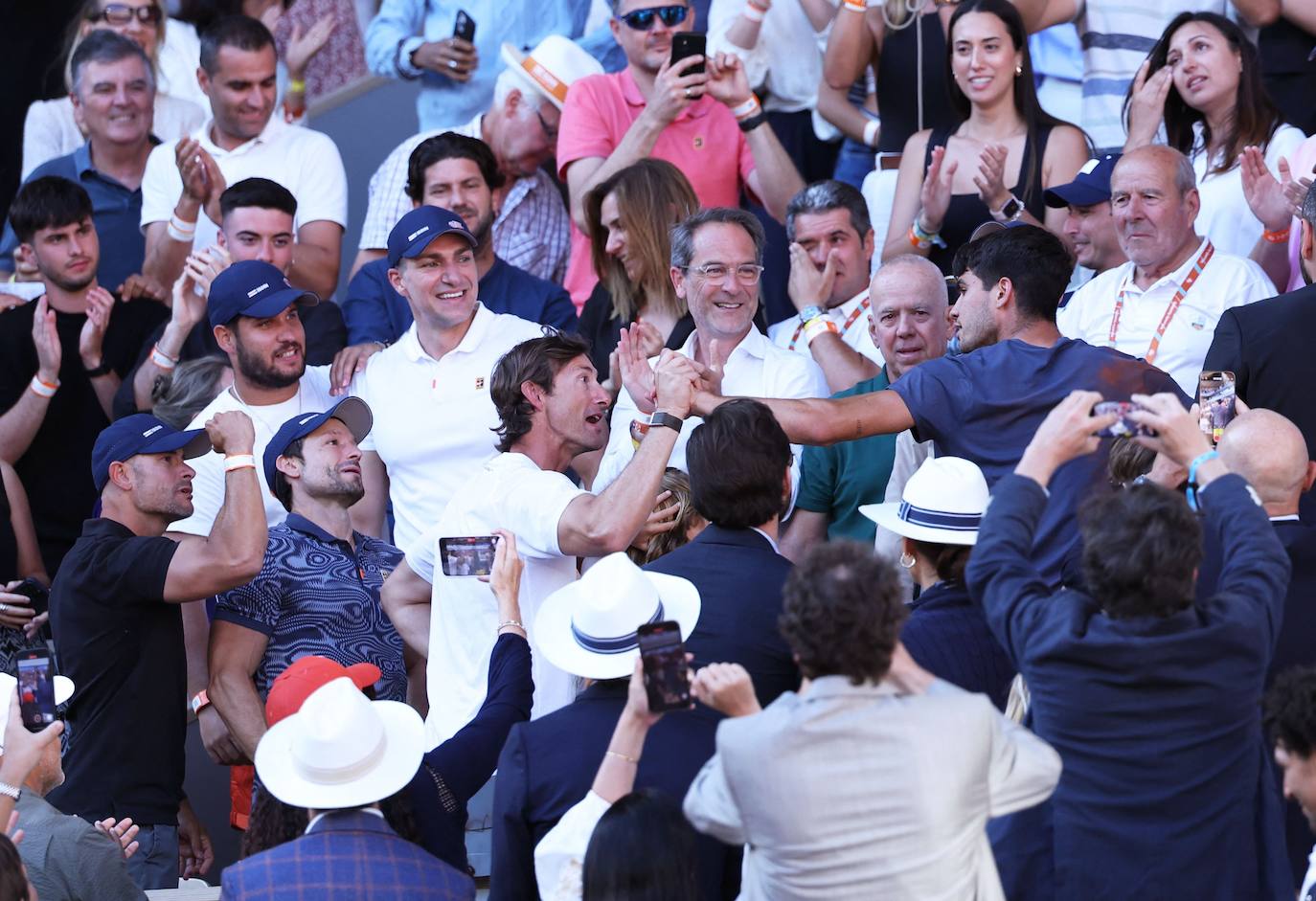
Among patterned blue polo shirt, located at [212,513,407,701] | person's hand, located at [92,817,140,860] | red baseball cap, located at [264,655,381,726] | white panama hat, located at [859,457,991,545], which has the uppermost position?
white panama hat, located at [859,457,991,545]

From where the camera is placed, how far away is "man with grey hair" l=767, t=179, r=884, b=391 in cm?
596

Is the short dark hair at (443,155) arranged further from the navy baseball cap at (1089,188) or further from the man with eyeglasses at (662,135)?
the navy baseball cap at (1089,188)

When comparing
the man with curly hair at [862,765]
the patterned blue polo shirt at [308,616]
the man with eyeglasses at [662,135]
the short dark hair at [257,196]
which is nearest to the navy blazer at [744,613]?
the man with curly hair at [862,765]

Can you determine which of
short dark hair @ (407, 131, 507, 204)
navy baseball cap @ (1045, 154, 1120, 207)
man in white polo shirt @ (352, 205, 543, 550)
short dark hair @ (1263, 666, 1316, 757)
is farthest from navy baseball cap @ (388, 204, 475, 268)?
short dark hair @ (1263, 666, 1316, 757)

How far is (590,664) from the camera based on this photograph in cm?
351

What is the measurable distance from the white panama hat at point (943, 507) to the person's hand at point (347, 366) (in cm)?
255

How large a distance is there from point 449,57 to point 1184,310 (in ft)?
12.0

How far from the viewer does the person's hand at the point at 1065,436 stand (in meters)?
3.40

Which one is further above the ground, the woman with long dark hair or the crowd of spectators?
the woman with long dark hair

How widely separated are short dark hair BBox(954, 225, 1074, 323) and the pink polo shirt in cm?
222

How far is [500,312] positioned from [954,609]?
290 cm

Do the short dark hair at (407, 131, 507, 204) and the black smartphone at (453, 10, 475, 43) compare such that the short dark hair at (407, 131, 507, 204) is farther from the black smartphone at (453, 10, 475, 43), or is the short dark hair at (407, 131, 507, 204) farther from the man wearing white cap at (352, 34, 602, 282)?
the black smartphone at (453, 10, 475, 43)

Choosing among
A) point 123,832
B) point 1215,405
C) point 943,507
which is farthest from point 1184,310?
point 123,832

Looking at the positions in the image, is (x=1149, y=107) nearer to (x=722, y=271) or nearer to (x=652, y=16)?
(x=722, y=271)
